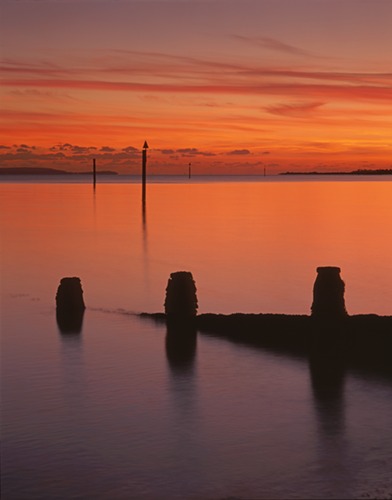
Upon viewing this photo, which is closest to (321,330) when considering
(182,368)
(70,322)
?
(182,368)

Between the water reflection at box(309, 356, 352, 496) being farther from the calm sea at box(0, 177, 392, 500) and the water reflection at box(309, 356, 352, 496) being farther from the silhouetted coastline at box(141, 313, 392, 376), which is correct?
the silhouetted coastline at box(141, 313, 392, 376)

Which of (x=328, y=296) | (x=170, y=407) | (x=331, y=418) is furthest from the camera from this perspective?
(x=328, y=296)

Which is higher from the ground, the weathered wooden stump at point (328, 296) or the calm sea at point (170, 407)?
the weathered wooden stump at point (328, 296)

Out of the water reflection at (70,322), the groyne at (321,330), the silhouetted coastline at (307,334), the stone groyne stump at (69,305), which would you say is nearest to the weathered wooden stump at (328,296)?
the groyne at (321,330)

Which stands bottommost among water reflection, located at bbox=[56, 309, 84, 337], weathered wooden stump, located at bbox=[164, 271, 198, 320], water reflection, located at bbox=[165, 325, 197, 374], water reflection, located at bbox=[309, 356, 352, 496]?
water reflection, located at bbox=[309, 356, 352, 496]

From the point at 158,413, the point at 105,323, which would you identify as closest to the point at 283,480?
the point at 158,413

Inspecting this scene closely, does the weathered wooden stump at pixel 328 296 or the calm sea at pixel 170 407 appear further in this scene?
the weathered wooden stump at pixel 328 296

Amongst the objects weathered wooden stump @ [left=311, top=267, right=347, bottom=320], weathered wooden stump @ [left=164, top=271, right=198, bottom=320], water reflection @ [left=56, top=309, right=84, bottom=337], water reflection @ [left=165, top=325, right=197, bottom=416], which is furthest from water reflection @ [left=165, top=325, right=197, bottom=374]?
weathered wooden stump @ [left=311, top=267, right=347, bottom=320]

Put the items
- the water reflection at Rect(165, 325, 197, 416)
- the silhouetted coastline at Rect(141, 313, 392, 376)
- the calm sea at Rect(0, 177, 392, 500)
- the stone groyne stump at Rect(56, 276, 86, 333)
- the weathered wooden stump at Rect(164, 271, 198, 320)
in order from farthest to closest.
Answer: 1. the stone groyne stump at Rect(56, 276, 86, 333)
2. the weathered wooden stump at Rect(164, 271, 198, 320)
3. the silhouetted coastline at Rect(141, 313, 392, 376)
4. the water reflection at Rect(165, 325, 197, 416)
5. the calm sea at Rect(0, 177, 392, 500)

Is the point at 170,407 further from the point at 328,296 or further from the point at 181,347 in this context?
the point at 328,296

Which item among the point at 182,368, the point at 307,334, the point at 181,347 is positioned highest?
the point at 307,334

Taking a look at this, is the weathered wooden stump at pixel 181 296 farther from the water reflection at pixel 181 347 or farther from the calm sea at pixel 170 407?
the calm sea at pixel 170 407

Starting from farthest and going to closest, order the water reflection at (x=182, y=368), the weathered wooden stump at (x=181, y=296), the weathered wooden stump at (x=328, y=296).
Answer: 1. the weathered wooden stump at (x=181, y=296)
2. the weathered wooden stump at (x=328, y=296)
3. the water reflection at (x=182, y=368)

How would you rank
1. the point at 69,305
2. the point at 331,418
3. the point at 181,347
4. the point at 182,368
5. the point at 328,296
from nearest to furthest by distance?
the point at 331,418 < the point at 182,368 < the point at 328,296 < the point at 181,347 < the point at 69,305
